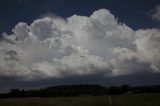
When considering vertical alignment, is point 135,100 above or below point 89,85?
below

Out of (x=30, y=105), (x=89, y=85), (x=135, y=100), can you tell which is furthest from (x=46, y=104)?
(x=89, y=85)

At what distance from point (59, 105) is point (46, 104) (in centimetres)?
332

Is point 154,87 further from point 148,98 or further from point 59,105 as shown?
point 59,105

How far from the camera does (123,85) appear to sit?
355ft

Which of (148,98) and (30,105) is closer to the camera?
(30,105)

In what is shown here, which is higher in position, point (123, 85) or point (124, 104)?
point (123, 85)

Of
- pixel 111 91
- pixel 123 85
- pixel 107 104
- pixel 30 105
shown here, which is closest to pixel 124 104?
pixel 107 104

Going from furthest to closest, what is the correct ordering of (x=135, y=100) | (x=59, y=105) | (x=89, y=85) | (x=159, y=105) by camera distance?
1. (x=89, y=85)
2. (x=135, y=100)
3. (x=59, y=105)
4. (x=159, y=105)

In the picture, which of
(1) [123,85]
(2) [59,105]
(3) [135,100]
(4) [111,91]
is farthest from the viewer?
(1) [123,85]

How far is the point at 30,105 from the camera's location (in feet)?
173

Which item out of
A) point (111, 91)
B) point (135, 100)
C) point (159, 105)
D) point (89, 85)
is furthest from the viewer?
point (89, 85)

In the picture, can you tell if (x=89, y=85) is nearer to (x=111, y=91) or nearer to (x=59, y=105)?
(x=111, y=91)

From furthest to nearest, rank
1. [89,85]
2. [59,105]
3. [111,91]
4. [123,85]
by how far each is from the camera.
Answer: [89,85]
[123,85]
[111,91]
[59,105]

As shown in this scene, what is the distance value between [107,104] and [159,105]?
27.0ft
